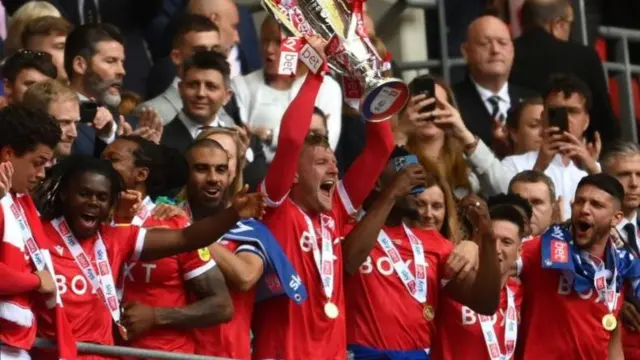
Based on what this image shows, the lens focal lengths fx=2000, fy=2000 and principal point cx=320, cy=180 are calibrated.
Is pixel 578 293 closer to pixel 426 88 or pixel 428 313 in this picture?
pixel 428 313

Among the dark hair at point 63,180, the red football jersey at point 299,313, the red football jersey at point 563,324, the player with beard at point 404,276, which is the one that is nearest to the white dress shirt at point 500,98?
the red football jersey at point 563,324

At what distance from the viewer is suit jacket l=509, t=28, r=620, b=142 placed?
13.0 m

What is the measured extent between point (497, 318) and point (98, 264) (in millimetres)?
2554

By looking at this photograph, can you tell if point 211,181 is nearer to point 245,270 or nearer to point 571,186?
point 245,270

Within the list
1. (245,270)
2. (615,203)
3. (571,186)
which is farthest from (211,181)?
(571,186)

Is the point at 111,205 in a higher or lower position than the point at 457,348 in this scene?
higher

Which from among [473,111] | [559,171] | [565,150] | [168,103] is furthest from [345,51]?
[473,111]

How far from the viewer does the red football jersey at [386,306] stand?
9461mm

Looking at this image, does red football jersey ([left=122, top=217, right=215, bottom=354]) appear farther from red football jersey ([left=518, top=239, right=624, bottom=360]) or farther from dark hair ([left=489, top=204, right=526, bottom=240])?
red football jersey ([left=518, top=239, right=624, bottom=360])

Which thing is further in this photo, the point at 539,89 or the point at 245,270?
the point at 539,89

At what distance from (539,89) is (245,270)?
4.78 m

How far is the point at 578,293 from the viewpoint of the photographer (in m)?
10.2

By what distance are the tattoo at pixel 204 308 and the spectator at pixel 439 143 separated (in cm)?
217

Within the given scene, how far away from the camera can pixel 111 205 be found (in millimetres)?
8297
